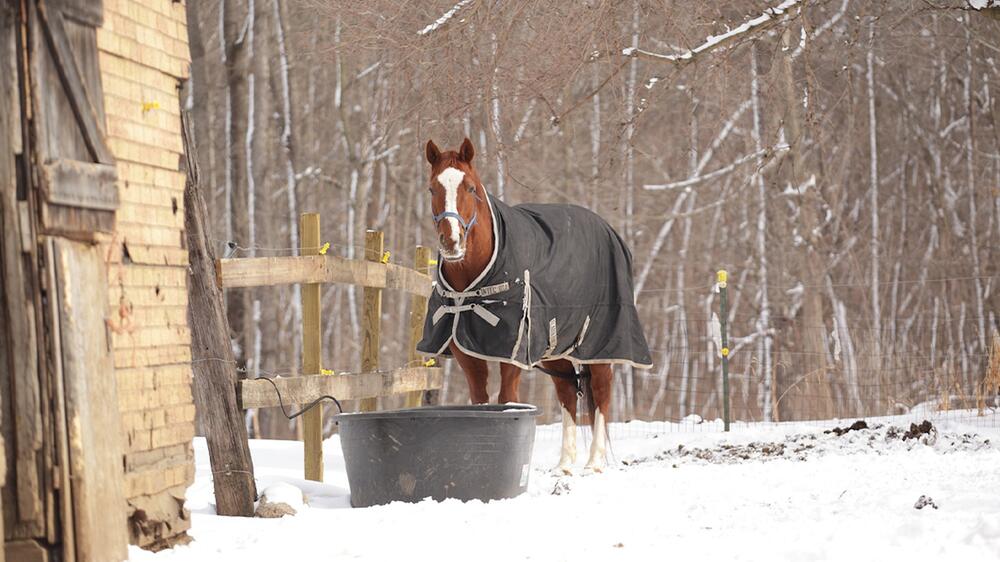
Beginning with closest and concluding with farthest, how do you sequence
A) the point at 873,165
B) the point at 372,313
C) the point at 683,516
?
the point at 683,516 → the point at 372,313 → the point at 873,165

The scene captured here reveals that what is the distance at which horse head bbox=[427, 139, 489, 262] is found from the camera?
23.5 feet

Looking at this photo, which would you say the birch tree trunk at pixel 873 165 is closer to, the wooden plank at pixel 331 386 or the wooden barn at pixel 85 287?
the wooden plank at pixel 331 386

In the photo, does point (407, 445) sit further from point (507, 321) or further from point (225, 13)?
point (225, 13)

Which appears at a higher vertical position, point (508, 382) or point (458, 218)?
point (458, 218)

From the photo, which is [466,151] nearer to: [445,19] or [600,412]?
[445,19]

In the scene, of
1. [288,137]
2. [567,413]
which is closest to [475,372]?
[567,413]

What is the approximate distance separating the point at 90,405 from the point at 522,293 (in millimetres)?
3574

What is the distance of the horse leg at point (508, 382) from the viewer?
767 centimetres

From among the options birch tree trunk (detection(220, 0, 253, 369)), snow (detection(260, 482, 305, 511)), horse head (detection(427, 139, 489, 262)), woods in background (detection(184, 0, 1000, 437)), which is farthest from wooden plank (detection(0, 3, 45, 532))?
woods in background (detection(184, 0, 1000, 437))

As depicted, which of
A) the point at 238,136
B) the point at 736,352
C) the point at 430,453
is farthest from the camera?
the point at 736,352

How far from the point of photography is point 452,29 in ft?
29.5

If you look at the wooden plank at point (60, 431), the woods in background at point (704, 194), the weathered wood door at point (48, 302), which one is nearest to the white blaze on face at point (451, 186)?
the weathered wood door at point (48, 302)

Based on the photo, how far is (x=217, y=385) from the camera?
6000 mm

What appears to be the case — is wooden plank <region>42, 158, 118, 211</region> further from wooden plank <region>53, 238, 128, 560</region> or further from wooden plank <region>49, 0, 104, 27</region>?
wooden plank <region>49, 0, 104, 27</region>
